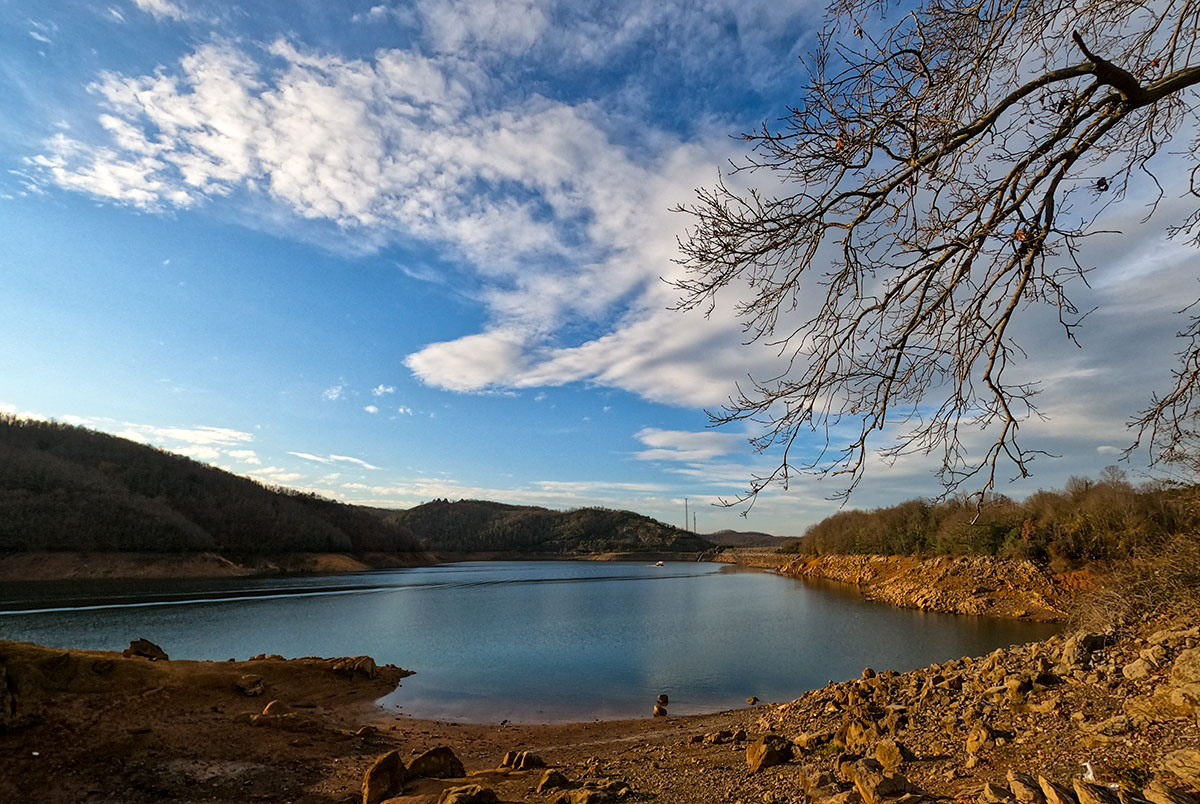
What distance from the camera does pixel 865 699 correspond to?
8992 millimetres

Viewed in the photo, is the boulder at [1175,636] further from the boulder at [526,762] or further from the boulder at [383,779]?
the boulder at [383,779]

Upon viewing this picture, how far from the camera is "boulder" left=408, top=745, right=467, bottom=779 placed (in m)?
7.73

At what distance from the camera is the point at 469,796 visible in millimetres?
5559

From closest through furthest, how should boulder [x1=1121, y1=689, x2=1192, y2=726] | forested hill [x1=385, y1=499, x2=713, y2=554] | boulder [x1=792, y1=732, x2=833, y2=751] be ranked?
boulder [x1=1121, y1=689, x2=1192, y2=726] < boulder [x1=792, y1=732, x2=833, y2=751] < forested hill [x1=385, y1=499, x2=713, y2=554]

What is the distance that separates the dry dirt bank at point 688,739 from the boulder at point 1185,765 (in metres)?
0.01

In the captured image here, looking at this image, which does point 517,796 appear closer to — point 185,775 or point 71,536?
point 185,775

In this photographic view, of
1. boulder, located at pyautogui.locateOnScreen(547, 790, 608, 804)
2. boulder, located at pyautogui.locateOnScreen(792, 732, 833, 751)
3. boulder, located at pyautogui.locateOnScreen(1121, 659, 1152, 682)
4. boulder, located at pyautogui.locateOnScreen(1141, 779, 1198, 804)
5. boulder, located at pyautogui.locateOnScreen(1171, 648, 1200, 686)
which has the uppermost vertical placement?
boulder, located at pyautogui.locateOnScreen(1171, 648, 1200, 686)

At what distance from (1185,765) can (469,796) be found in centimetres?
559

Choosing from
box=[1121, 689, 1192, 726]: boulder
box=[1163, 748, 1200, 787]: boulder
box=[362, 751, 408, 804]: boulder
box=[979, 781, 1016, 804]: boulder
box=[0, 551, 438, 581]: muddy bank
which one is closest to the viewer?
box=[1163, 748, 1200, 787]: boulder

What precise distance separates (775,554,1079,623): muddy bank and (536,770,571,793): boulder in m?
25.8

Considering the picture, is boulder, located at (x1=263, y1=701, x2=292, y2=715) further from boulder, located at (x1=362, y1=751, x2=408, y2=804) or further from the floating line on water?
the floating line on water

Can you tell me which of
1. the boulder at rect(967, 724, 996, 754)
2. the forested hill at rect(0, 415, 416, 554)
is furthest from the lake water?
the forested hill at rect(0, 415, 416, 554)

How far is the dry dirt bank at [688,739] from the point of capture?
4.39m

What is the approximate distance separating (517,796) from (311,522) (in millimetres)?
116700
